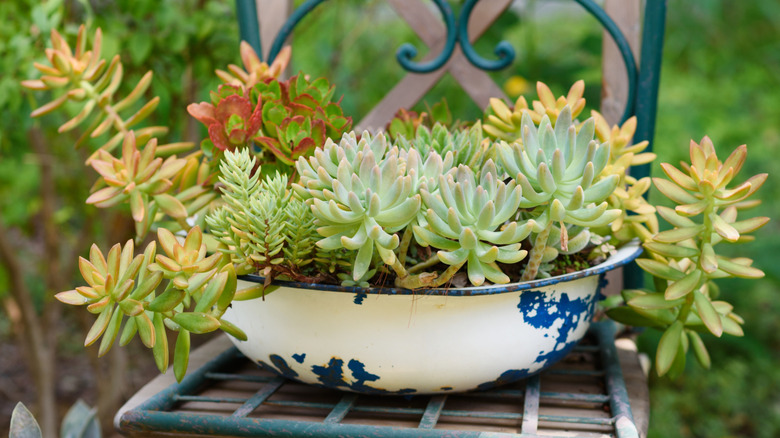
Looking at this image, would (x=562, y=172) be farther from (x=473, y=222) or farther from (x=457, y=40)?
(x=457, y=40)

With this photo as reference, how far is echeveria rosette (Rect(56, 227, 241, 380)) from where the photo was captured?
17.9 inches

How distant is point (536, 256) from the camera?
20.1 inches

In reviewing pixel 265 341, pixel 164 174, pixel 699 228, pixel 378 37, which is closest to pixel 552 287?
pixel 699 228

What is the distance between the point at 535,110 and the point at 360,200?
0.23m

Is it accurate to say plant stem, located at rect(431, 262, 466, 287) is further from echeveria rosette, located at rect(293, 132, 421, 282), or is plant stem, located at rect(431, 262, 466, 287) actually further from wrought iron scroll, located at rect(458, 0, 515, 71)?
wrought iron scroll, located at rect(458, 0, 515, 71)

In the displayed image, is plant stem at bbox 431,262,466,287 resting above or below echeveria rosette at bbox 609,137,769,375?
below

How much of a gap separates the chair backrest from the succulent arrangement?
150 millimetres

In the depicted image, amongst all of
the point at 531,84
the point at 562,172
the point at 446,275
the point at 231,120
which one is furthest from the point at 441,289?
the point at 531,84

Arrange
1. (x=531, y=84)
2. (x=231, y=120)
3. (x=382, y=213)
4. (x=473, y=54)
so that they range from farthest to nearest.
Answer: (x=531, y=84) < (x=473, y=54) < (x=231, y=120) < (x=382, y=213)

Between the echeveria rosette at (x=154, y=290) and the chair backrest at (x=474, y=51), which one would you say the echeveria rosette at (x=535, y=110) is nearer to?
the chair backrest at (x=474, y=51)

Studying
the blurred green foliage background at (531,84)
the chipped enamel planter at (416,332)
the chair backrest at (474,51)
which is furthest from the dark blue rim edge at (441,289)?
Answer: the blurred green foliage background at (531,84)

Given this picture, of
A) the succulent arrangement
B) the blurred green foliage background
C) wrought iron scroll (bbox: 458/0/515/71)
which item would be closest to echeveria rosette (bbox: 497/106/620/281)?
the succulent arrangement

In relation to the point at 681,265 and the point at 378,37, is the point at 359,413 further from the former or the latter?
the point at 378,37

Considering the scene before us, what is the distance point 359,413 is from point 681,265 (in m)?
0.34
